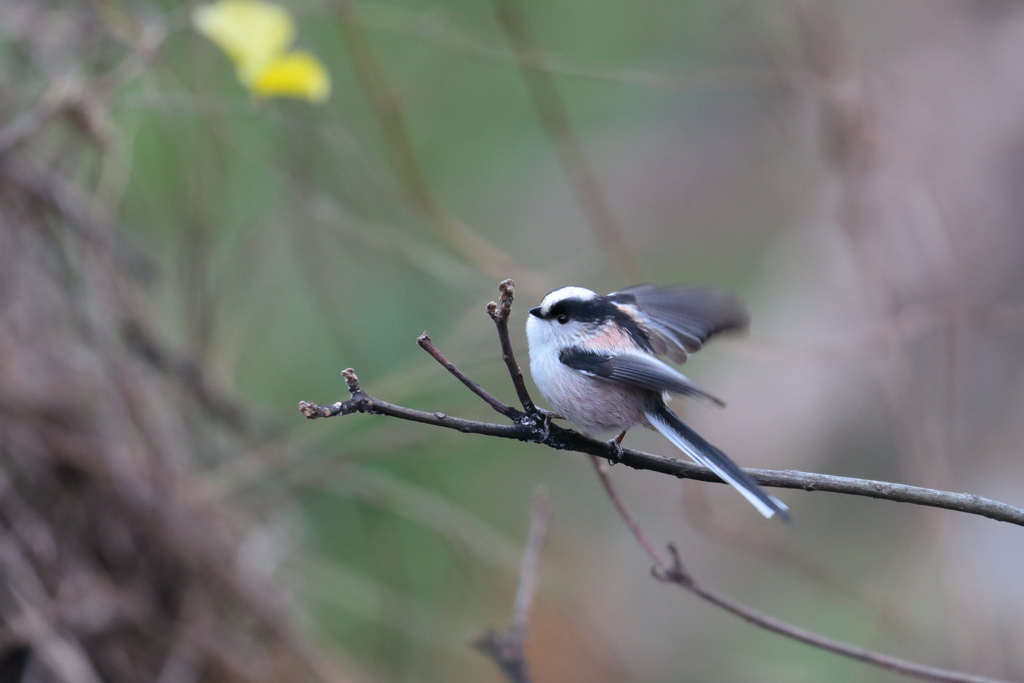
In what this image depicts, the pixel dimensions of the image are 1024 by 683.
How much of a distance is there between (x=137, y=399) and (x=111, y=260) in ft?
1.29

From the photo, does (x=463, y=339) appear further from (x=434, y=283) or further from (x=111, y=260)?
(x=434, y=283)

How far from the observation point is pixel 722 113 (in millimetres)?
7555

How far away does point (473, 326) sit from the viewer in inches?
107

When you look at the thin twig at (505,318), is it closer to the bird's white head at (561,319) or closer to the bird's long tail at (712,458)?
the bird's long tail at (712,458)

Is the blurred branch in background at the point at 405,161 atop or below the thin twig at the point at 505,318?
atop

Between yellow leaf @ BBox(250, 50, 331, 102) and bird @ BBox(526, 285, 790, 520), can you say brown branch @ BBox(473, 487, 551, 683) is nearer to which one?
bird @ BBox(526, 285, 790, 520)

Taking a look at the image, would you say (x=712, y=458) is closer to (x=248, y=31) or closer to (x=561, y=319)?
(x=561, y=319)

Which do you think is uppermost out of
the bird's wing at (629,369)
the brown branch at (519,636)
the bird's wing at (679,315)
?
the bird's wing at (679,315)

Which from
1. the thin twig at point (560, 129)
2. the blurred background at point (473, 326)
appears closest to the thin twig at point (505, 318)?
the blurred background at point (473, 326)

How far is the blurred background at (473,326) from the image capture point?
7.45 ft

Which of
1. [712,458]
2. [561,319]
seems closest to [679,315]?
[561,319]

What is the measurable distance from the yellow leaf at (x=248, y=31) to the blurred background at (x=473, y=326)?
0.71 feet

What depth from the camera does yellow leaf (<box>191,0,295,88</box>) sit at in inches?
76.9

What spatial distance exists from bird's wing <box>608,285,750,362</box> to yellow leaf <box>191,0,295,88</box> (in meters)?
0.96
